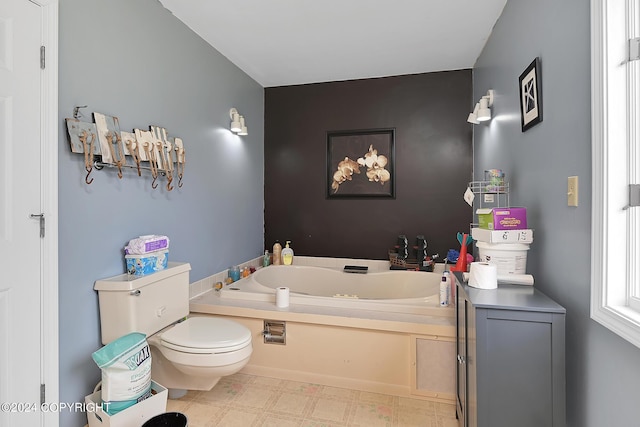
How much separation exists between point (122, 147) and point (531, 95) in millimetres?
2124

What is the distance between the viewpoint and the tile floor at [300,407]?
73.0 inches

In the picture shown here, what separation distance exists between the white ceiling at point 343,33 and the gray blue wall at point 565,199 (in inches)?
22.5

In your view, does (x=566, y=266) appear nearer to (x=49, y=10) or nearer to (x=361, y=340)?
(x=361, y=340)

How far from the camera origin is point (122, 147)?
1.81 metres

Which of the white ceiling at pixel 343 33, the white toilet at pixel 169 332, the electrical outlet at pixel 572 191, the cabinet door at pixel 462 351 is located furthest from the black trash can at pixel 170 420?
the white ceiling at pixel 343 33

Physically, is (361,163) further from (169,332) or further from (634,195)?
(634,195)

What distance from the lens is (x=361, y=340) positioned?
2.17m

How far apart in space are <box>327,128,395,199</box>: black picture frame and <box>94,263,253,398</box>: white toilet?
1.92 m

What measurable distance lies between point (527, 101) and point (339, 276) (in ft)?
7.00

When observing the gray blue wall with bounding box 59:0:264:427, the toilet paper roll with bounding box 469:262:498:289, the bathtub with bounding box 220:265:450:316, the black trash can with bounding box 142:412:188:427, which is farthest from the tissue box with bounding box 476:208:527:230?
the gray blue wall with bounding box 59:0:264:427

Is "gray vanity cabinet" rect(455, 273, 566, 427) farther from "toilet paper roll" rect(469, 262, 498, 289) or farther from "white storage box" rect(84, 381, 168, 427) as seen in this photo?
"white storage box" rect(84, 381, 168, 427)

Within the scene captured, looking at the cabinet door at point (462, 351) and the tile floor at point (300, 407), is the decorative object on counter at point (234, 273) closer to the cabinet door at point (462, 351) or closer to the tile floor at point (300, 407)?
the tile floor at point (300, 407)

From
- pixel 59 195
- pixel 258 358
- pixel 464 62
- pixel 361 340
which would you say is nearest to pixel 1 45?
pixel 59 195

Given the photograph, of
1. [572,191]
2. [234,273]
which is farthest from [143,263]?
[572,191]
